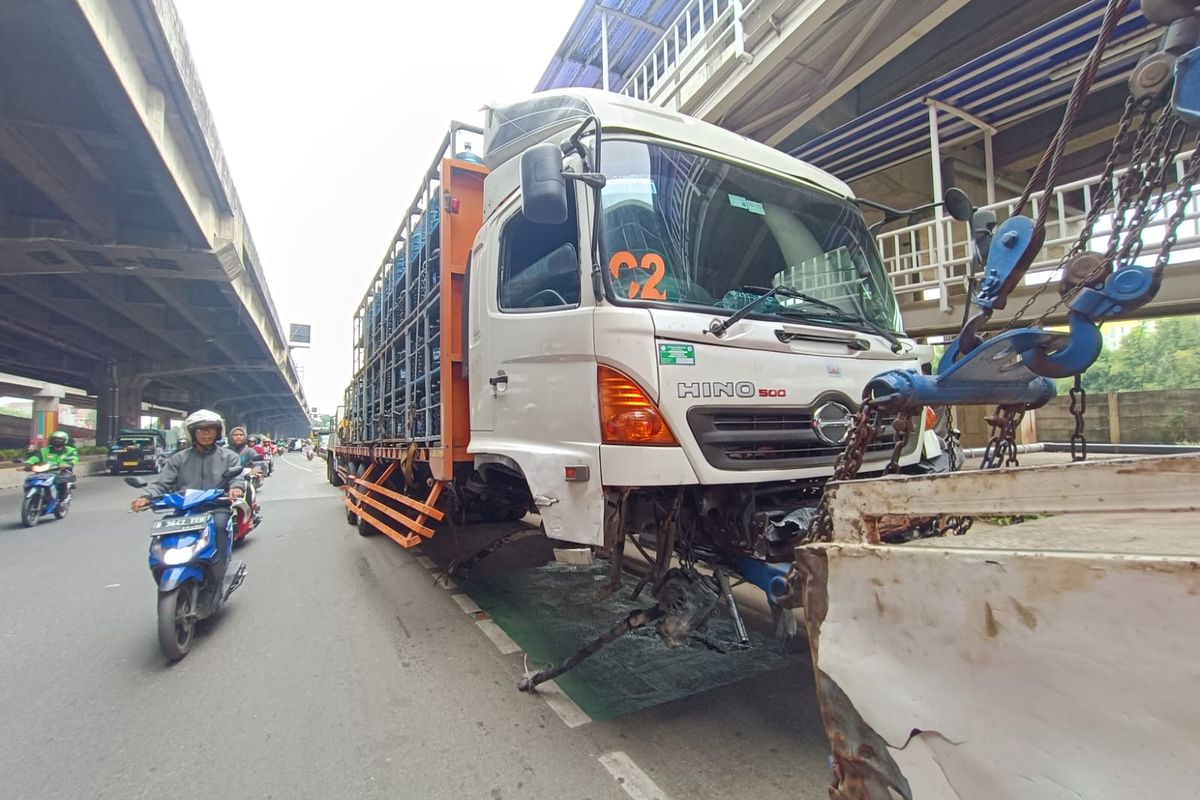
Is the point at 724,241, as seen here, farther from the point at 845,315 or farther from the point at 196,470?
the point at 196,470

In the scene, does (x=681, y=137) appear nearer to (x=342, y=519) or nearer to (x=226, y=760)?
(x=226, y=760)

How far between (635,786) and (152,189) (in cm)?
1442

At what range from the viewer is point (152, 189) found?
11664 mm

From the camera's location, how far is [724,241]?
3.05 m

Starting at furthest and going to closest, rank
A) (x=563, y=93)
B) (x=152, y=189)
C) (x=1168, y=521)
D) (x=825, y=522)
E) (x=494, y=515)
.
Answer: (x=152, y=189)
(x=494, y=515)
(x=563, y=93)
(x=825, y=522)
(x=1168, y=521)

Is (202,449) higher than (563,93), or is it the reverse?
(563,93)

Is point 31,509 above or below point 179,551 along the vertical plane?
below

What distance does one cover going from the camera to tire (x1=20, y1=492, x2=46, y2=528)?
8.99 meters

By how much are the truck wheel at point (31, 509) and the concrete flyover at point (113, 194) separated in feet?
18.7

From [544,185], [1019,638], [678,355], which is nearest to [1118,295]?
[1019,638]

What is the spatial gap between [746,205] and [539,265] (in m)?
1.22

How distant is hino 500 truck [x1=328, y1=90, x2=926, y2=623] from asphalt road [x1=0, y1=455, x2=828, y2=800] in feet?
2.59

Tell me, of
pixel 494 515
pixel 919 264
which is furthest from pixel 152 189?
pixel 919 264

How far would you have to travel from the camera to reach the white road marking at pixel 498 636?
147 inches
